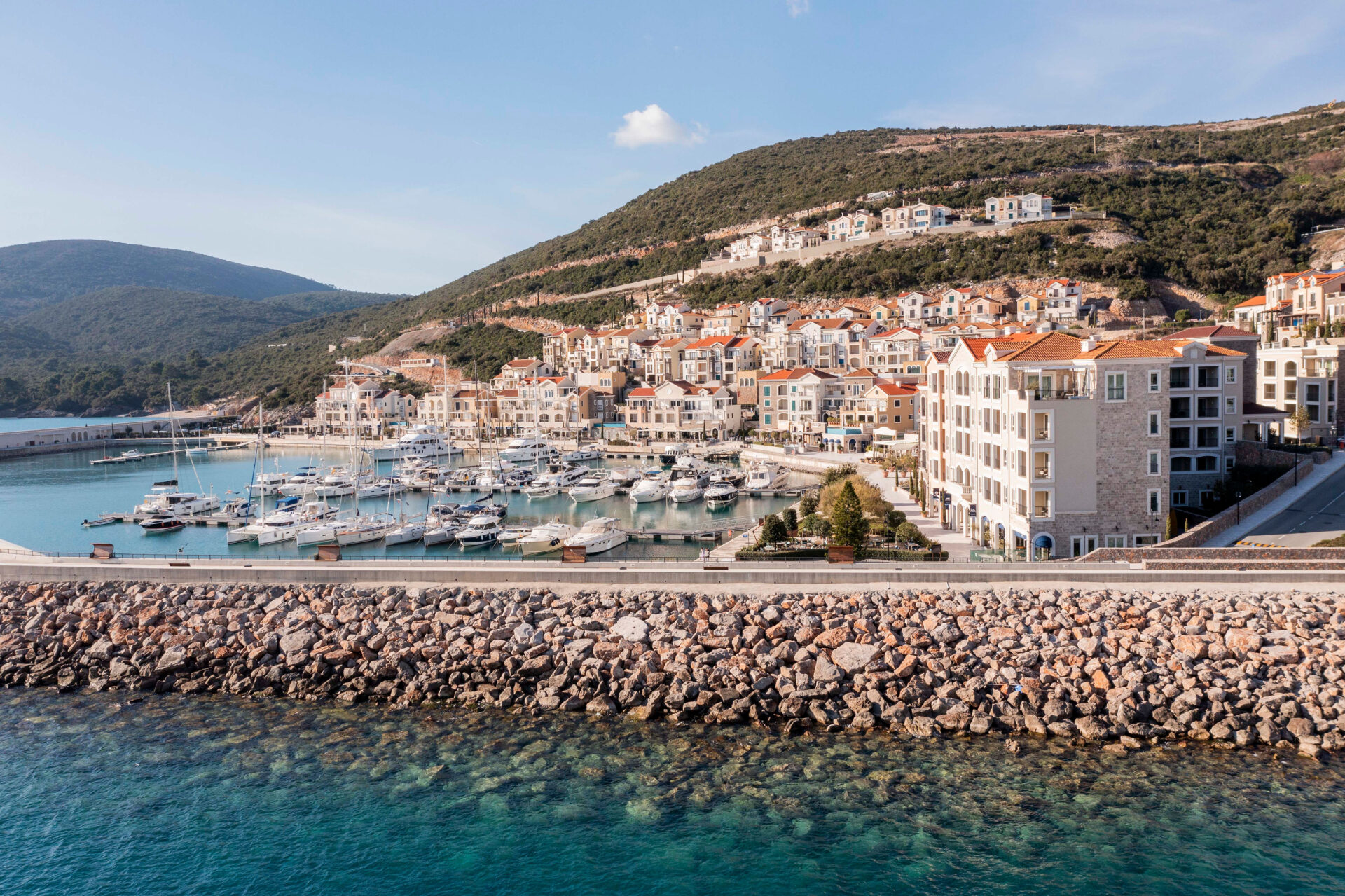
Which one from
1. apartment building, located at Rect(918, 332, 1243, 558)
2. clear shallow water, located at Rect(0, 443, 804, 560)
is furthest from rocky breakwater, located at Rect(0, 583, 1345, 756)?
clear shallow water, located at Rect(0, 443, 804, 560)

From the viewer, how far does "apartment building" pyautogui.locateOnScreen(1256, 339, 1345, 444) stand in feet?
109

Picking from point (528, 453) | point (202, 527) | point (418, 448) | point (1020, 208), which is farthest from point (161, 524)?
A: point (1020, 208)

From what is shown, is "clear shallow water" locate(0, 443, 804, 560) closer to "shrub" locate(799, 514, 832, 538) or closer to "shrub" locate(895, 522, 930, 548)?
"shrub" locate(799, 514, 832, 538)

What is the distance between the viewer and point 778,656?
1683 cm

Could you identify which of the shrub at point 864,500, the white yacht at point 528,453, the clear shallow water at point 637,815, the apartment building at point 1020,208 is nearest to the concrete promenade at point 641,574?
the clear shallow water at point 637,815

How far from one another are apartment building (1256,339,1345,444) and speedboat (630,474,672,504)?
91.3 feet

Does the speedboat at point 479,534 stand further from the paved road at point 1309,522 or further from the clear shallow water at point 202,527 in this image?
the paved road at point 1309,522

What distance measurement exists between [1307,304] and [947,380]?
28.1 meters

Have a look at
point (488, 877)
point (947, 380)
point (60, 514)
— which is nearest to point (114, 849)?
point (488, 877)

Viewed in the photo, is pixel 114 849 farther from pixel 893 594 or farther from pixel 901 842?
pixel 893 594

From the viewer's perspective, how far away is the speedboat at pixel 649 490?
44594mm

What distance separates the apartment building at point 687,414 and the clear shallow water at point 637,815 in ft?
174

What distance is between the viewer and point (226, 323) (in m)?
192

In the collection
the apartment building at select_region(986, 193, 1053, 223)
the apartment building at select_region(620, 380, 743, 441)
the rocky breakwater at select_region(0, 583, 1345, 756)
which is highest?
the apartment building at select_region(986, 193, 1053, 223)
